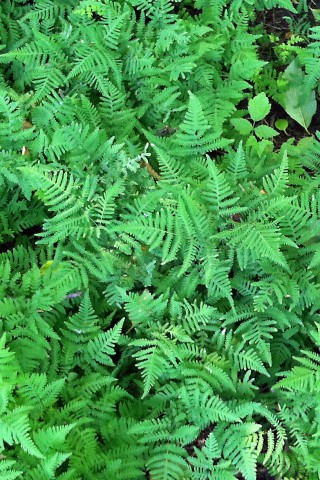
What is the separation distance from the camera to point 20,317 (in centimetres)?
352

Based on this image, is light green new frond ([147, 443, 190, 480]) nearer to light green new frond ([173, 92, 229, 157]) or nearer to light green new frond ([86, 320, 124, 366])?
light green new frond ([86, 320, 124, 366])

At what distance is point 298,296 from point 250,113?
5.82 feet

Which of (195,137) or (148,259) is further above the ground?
(195,137)

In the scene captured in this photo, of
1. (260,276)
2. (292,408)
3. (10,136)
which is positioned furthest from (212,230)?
(10,136)

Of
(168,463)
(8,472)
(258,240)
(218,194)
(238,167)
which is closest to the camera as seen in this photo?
(8,472)

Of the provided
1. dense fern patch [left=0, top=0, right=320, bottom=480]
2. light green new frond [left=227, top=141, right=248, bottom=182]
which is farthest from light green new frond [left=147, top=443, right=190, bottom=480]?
light green new frond [left=227, top=141, right=248, bottom=182]

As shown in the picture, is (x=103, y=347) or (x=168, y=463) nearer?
(x=168, y=463)

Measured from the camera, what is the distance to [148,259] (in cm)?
386

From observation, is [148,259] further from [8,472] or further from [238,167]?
[8,472]

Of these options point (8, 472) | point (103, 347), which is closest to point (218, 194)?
point (103, 347)

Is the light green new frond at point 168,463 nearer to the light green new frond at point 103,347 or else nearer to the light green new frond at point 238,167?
the light green new frond at point 103,347

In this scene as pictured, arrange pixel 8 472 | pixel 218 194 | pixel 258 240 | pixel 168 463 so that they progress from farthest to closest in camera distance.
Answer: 1. pixel 218 194
2. pixel 258 240
3. pixel 168 463
4. pixel 8 472

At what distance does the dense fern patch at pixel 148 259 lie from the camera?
11.0ft

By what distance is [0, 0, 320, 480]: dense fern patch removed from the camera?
3.35 meters
